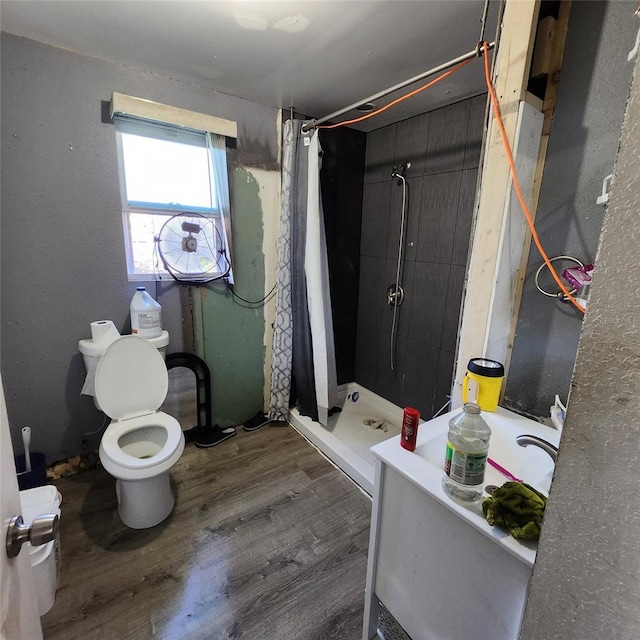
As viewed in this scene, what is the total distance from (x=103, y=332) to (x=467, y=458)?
1.90m

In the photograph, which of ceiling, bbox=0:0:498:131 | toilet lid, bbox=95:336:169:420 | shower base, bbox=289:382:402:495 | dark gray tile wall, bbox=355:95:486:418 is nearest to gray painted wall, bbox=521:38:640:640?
ceiling, bbox=0:0:498:131

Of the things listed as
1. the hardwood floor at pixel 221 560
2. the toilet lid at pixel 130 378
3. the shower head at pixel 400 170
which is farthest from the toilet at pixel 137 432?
the shower head at pixel 400 170

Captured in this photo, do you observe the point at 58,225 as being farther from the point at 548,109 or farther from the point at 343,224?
the point at 548,109

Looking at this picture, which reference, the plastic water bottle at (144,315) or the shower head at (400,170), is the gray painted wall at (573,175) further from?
the plastic water bottle at (144,315)

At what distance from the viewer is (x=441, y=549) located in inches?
31.9

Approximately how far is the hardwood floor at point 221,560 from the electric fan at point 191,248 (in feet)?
4.04

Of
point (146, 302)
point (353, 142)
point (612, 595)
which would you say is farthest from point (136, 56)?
point (612, 595)

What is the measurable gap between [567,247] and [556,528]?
3.52ft

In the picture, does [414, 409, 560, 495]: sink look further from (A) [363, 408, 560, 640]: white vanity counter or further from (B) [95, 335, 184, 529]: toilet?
(B) [95, 335, 184, 529]: toilet

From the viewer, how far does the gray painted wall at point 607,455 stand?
317 mm

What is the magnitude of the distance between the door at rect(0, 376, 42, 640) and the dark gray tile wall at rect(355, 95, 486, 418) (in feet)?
7.39

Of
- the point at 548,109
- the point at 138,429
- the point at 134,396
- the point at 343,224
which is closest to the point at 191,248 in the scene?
the point at 134,396

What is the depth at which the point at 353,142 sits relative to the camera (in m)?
2.70

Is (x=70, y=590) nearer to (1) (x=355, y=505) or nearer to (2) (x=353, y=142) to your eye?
(1) (x=355, y=505)
